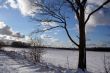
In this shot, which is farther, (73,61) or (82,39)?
(73,61)

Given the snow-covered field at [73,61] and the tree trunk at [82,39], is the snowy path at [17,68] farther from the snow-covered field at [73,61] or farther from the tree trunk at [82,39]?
the snow-covered field at [73,61]

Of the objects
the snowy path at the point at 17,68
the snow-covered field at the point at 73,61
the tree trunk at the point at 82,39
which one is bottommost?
the snow-covered field at the point at 73,61

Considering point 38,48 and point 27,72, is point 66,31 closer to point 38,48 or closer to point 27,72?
point 27,72

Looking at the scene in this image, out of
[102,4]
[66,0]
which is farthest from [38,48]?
[102,4]

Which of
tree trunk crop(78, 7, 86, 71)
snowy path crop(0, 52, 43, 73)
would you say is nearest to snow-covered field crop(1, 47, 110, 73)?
tree trunk crop(78, 7, 86, 71)

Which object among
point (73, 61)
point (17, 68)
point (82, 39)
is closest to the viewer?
point (82, 39)

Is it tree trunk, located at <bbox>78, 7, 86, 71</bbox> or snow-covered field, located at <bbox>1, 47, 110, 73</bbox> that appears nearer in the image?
tree trunk, located at <bbox>78, 7, 86, 71</bbox>

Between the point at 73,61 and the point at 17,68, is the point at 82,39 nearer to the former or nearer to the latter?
the point at 17,68

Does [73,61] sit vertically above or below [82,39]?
below

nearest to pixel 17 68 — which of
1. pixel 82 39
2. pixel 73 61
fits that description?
pixel 82 39

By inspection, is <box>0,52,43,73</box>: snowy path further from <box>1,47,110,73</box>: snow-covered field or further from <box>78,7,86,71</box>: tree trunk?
<box>1,47,110,73</box>: snow-covered field

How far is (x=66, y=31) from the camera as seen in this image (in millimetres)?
18609

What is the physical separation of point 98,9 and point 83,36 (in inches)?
92.2

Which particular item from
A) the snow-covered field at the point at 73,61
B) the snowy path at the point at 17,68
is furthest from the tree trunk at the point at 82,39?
the snow-covered field at the point at 73,61
